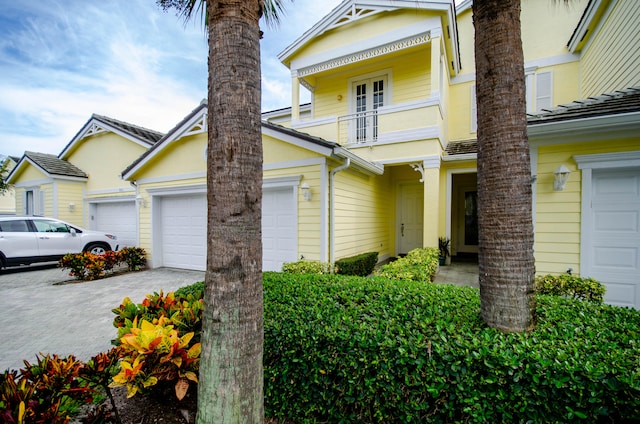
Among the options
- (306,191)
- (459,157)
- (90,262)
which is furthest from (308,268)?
(90,262)

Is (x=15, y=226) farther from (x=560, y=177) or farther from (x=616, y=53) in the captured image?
(x=616, y=53)

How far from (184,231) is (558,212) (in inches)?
383

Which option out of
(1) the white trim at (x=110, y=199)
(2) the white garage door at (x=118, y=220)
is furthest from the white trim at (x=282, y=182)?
(1) the white trim at (x=110, y=199)

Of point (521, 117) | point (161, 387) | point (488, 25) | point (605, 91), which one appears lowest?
point (161, 387)

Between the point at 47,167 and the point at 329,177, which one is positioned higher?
the point at 47,167

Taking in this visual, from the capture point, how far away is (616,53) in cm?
649

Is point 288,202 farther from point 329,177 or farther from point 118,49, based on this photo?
point 118,49

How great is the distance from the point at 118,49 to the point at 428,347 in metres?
9.22

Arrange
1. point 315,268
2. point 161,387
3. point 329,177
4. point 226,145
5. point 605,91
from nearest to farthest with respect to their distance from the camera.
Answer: point 226,145 < point 161,387 < point 315,268 < point 329,177 < point 605,91

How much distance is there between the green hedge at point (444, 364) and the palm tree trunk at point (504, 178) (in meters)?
0.28

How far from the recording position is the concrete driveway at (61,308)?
385 centimetres

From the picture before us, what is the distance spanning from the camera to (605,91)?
7082 mm

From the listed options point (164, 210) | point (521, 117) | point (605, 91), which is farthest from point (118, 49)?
point (605, 91)

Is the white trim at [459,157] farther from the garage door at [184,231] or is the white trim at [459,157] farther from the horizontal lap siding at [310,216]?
the garage door at [184,231]
